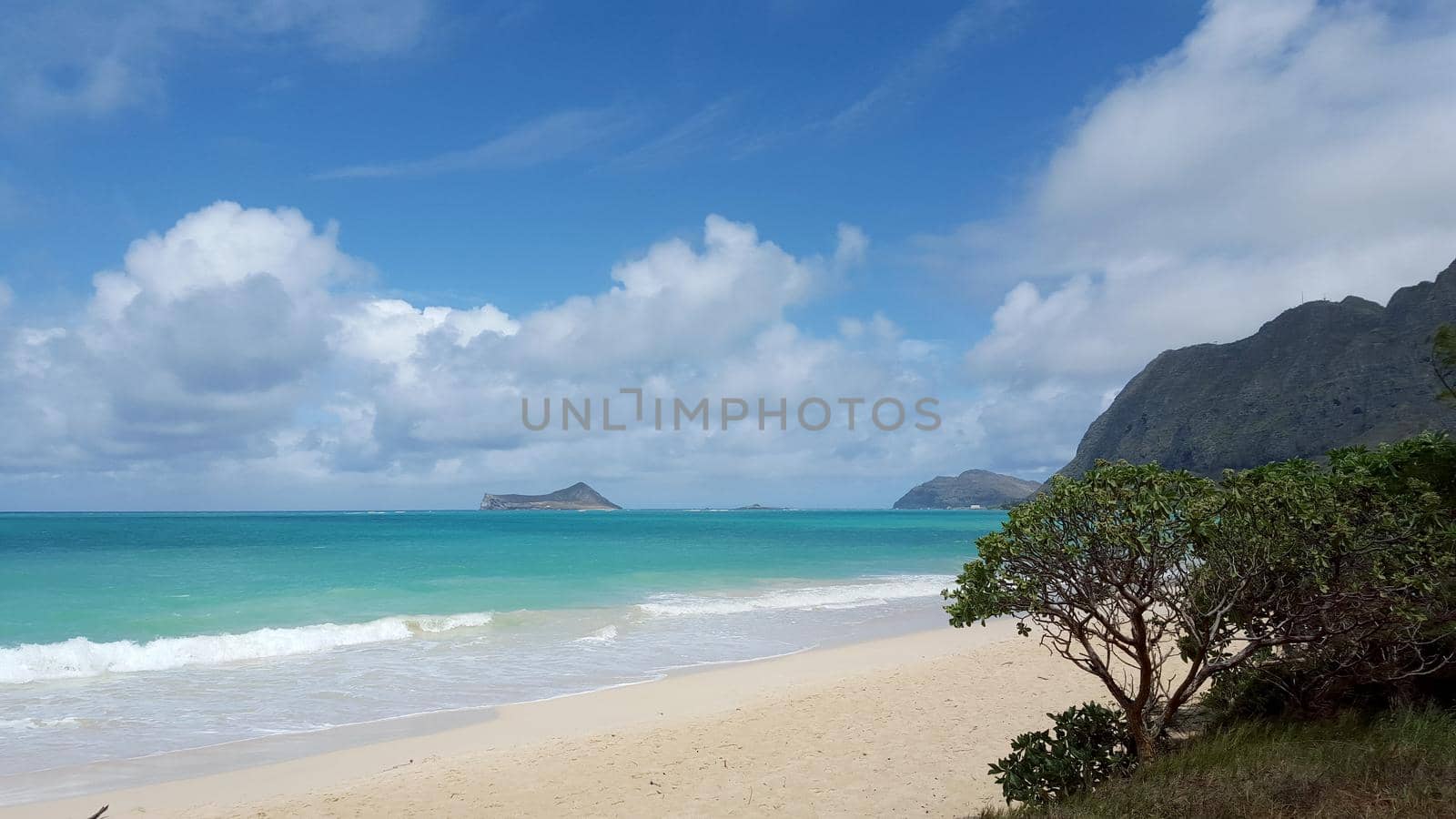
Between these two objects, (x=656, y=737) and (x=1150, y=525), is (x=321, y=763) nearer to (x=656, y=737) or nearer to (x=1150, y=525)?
(x=656, y=737)

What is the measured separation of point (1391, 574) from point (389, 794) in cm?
880

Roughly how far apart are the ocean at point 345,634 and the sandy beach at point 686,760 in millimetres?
1400

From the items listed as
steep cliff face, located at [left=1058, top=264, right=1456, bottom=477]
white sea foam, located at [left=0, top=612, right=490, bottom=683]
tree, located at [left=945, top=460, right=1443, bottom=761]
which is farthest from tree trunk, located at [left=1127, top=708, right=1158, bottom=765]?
steep cliff face, located at [left=1058, top=264, right=1456, bottom=477]

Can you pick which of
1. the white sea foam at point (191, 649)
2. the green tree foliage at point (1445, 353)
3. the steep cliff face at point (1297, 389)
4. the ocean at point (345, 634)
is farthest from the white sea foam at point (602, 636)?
the steep cliff face at point (1297, 389)

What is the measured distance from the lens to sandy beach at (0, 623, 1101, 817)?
743cm

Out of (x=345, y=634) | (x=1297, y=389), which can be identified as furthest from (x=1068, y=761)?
(x=1297, y=389)

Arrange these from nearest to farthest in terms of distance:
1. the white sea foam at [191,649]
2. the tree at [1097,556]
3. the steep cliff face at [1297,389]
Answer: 1. the tree at [1097,556]
2. the white sea foam at [191,649]
3. the steep cliff face at [1297,389]

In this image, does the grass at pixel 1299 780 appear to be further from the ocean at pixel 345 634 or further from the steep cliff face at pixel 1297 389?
the steep cliff face at pixel 1297 389

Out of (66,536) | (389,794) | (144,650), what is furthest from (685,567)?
(66,536)

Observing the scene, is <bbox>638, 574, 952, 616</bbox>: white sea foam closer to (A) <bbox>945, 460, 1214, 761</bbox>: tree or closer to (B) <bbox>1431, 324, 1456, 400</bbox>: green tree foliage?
(B) <bbox>1431, 324, 1456, 400</bbox>: green tree foliage

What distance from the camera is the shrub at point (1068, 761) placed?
585 cm

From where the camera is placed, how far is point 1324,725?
6.56m

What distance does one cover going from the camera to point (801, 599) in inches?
1033

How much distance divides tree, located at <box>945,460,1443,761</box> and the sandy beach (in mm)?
2440
